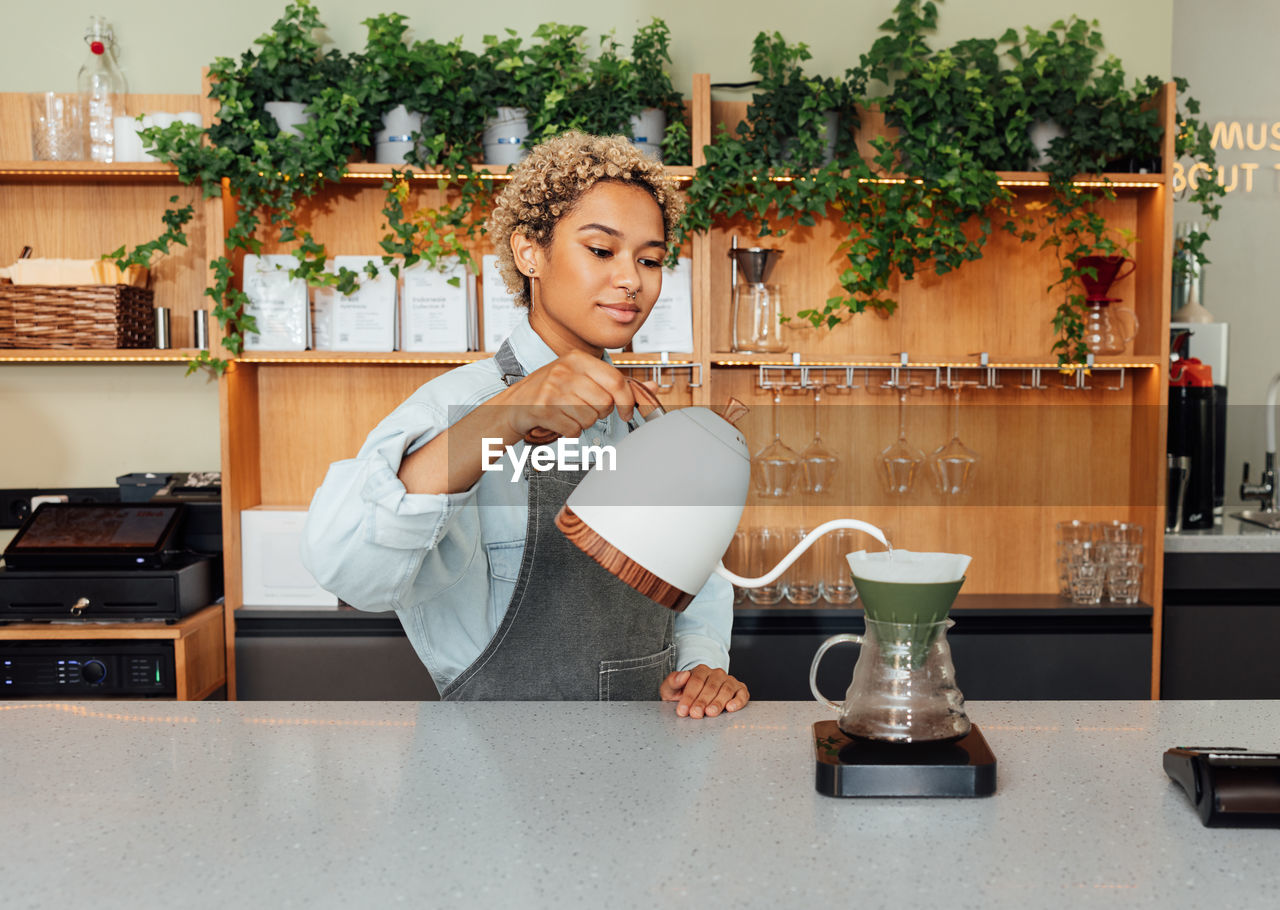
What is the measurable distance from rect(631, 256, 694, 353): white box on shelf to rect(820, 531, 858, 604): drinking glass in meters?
0.67

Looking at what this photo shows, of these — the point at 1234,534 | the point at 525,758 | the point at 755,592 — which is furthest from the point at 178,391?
the point at 1234,534

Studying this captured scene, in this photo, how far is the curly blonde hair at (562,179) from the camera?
131 centimetres

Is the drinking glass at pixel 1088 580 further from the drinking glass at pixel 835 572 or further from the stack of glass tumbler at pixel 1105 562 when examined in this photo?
the drinking glass at pixel 835 572

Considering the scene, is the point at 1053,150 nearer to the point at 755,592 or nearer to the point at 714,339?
the point at 714,339

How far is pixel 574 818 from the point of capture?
944 millimetres

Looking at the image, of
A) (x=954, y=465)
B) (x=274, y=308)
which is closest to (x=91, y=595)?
(x=274, y=308)

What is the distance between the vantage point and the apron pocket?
56.7 inches

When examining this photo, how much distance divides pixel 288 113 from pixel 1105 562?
2494 mm

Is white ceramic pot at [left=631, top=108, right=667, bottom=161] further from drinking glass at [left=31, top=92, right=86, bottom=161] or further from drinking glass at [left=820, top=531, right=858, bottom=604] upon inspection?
drinking glass at [left=31, top=92, right=86, bottom=161]

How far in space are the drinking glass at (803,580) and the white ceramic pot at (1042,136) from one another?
3.96ft

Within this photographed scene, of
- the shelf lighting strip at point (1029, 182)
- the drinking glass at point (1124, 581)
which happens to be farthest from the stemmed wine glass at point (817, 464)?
the drinking glass at point (1124, 581)

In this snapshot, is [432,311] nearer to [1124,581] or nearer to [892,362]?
[892,362]

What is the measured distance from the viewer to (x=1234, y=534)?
2.84 m

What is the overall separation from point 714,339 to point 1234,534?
157cm
